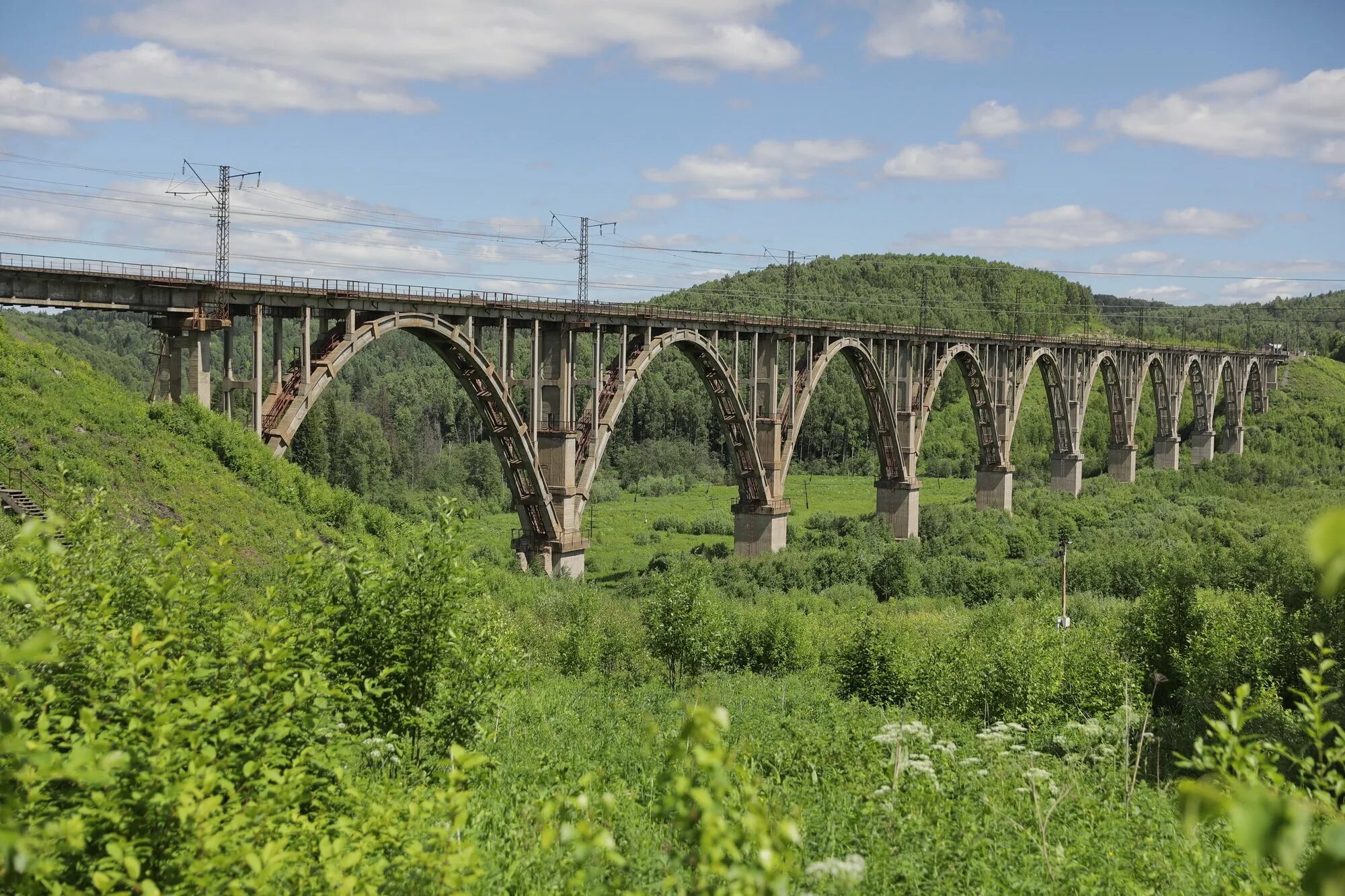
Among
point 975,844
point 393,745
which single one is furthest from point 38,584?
point 975,844

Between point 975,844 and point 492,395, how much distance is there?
29.6 meters

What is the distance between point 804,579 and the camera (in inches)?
1877

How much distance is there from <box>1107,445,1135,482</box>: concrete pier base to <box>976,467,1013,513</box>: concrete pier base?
21.4 meters

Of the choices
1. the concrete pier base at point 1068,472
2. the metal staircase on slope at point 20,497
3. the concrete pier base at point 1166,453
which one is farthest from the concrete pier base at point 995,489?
the metal staircase on slope at point 20,497

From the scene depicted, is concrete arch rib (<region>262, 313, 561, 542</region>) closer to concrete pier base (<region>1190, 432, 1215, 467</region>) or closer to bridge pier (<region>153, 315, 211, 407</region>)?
bridge pier (<region>153, 315, 211, 407</region>)

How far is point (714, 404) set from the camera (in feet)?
161

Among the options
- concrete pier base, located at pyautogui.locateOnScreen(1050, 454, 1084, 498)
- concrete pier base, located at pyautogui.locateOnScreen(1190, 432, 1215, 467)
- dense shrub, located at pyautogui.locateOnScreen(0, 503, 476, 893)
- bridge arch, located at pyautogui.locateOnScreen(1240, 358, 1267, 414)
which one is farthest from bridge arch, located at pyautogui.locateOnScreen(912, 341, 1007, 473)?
dense shrub, located at pyautogui.locateOnScreen(0, 503, 476, 893)

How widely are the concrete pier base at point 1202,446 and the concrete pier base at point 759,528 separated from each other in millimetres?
61131

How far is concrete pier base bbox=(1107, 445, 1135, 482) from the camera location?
3364 inches

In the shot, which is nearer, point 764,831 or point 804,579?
point 764,831

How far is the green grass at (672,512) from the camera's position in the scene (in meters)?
66.2

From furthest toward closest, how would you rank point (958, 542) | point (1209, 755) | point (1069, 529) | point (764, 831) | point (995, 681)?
point (1069, 529) → point (958, 542) → point (995, 681) → point (1209, 755) → point (764, 831)

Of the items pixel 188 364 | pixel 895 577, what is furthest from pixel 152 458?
pixel 895 577

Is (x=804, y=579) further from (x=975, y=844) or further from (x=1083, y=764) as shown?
(x=975, y=844)
